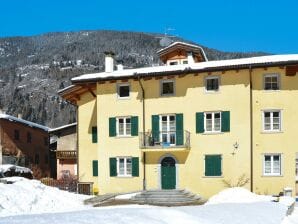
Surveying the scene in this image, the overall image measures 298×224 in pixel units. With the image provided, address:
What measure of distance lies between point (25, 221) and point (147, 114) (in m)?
21.7

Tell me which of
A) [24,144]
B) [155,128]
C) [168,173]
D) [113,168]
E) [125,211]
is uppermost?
[155,128]

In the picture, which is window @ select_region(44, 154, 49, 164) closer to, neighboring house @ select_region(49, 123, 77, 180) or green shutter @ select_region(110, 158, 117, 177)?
neighboring house @ select_region(49, 123, 77, 180)

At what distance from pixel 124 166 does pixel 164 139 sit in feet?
10.9

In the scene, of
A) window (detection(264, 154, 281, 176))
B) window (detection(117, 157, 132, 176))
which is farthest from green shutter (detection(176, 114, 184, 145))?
window (detection(264, 154, 281, 176))

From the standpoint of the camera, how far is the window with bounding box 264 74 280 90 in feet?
95.6

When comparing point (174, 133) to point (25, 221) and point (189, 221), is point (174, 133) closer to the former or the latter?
point (189, 221)

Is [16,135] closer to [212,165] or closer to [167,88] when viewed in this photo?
[167,88]

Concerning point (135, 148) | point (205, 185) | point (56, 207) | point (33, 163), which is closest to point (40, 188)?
point (56, 207)

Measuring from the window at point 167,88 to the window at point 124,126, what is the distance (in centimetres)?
290

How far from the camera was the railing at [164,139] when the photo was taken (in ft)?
99.7

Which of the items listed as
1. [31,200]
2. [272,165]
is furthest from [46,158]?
[272,165]

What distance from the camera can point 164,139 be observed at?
1226 inches

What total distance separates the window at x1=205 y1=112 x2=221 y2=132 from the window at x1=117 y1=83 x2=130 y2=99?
5579mm

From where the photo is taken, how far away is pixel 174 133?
101 feet
